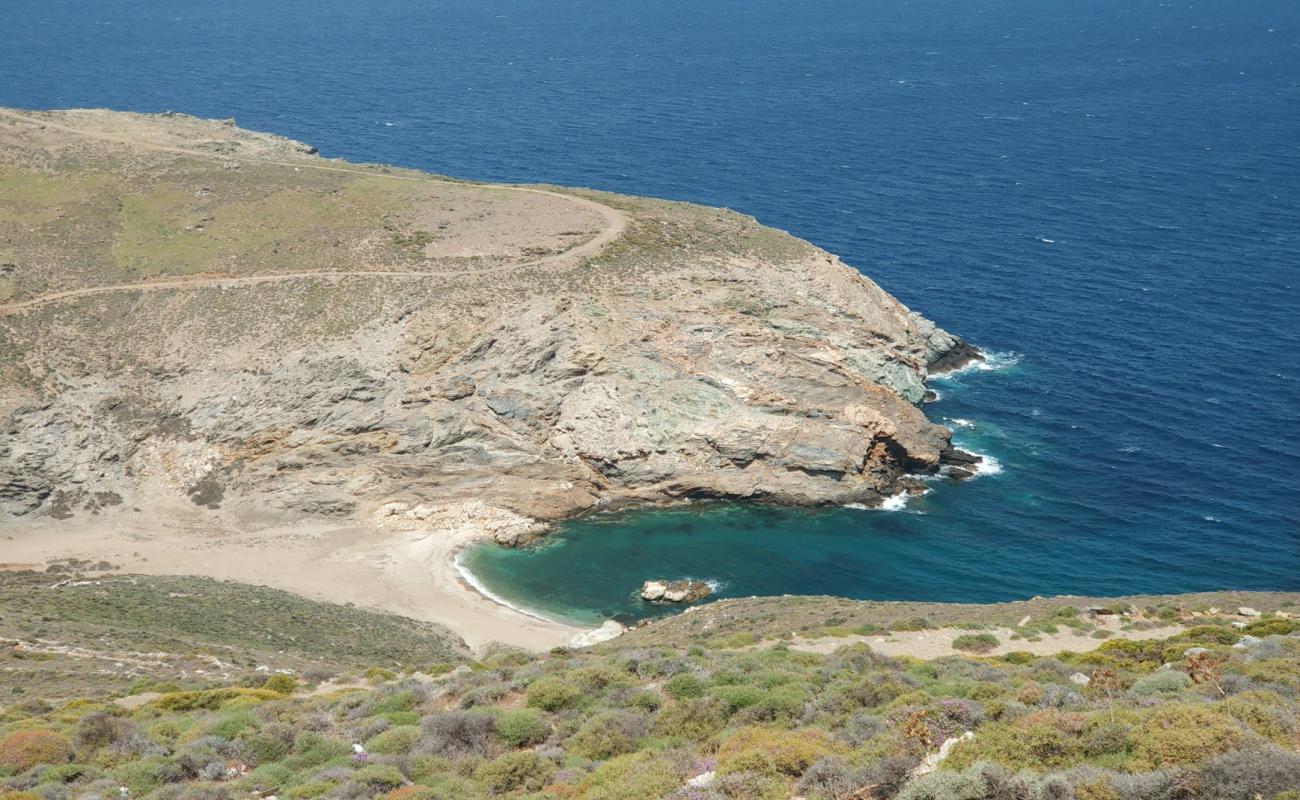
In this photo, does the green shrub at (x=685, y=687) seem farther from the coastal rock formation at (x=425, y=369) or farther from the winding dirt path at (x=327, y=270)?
the winding dirt path at (x=327, y=270)

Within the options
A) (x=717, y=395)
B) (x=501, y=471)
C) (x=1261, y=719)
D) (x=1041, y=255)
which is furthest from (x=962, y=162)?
(x=1261, y=719)

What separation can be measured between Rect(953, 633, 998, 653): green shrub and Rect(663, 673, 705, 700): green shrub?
43.9 ft

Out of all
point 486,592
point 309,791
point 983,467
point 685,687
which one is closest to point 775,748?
point 685,687

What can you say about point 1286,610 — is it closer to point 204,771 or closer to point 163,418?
point 204,771

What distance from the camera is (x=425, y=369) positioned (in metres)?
74.6

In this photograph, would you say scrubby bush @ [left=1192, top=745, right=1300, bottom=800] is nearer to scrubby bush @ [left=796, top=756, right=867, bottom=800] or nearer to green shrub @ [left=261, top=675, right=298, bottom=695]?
scrubby bush @ [left=796, top=756, right=867, bottom=800]

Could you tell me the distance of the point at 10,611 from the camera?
54062 mm

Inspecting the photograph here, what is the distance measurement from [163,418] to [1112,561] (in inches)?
2272

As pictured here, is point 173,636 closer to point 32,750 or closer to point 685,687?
point 32,750

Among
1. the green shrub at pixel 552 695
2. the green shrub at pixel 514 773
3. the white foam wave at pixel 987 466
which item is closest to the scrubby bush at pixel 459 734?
the green shrub at pixel 514 773

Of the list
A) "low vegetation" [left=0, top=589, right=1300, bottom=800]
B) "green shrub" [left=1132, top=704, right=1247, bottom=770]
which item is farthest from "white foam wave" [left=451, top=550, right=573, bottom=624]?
"green shrub" [left=1132, top=704, right=1247, bottom=770]

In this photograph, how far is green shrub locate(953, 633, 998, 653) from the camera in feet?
142

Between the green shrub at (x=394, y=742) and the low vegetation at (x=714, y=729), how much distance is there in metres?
0.07

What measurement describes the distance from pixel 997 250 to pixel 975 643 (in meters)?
78.9
